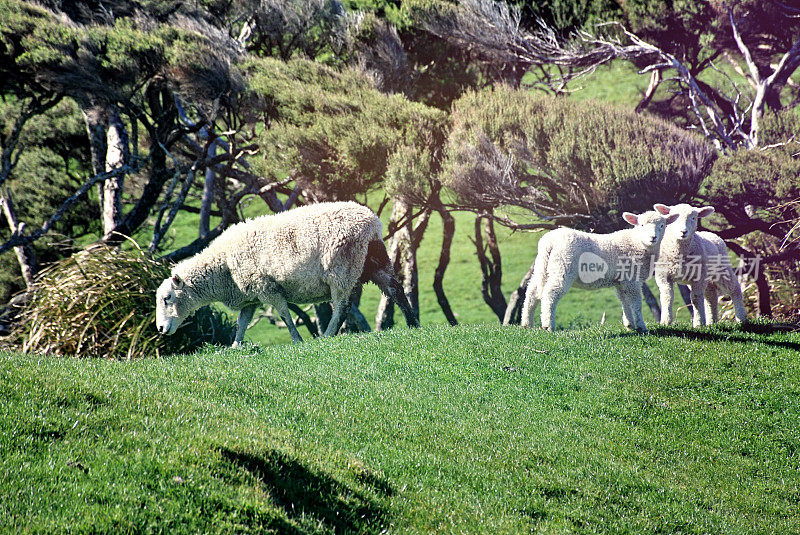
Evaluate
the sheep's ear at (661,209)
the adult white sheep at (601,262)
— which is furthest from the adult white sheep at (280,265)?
the sheep's ear at (661,209)

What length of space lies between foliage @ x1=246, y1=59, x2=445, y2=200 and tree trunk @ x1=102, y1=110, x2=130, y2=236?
3920mm

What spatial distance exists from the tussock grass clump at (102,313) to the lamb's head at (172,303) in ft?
1.58

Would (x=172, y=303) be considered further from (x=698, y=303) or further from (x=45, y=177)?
(x=45, y=177)

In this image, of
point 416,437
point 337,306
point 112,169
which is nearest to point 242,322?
point 337,306

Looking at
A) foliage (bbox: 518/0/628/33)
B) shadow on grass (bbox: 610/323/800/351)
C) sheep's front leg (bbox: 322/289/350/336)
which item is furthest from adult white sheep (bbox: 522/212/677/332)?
foliage (bbox: 518/0/628/33)

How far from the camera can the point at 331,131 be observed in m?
17.5

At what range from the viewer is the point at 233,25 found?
2188cm

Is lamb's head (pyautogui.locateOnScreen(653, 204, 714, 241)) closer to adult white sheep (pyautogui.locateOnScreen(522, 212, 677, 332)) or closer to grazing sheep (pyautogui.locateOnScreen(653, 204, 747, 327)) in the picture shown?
grazing sheep (pyautogui.locateOnScreen(653, 204, 747, 327))

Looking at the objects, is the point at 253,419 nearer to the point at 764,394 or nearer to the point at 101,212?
the point at 764,394

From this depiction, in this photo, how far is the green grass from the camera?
18.2 feet

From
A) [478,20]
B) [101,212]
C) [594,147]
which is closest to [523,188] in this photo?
[594,147]

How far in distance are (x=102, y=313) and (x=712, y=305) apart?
11.6 meters

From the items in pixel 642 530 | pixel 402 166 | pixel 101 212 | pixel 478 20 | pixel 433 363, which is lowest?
pixel 642 530

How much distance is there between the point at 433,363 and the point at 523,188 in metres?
7.86
